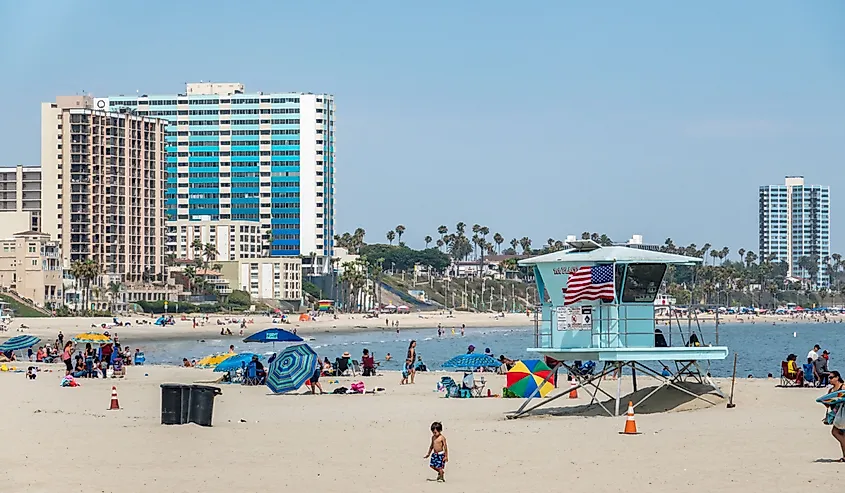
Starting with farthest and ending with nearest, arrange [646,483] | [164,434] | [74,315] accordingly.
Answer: [74,315] → [164,434] → [646,483]

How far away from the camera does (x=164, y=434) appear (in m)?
21.4

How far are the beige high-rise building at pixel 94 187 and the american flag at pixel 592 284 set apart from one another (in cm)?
14419

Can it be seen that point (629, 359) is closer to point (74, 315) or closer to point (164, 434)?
point (164, 434)

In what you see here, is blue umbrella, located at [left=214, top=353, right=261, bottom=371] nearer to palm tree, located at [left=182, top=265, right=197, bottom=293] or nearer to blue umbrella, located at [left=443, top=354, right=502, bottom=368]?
blue umbrella, located at [left=443, top=354, right=502, bottom=368]

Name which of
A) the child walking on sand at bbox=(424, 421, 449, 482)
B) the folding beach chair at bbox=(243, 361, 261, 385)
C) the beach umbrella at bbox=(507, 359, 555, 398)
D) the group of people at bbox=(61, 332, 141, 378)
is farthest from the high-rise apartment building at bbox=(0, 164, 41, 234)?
the child walking on sand at bbox=(424, 421, 449, 482)

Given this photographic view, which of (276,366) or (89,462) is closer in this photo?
(89,462)

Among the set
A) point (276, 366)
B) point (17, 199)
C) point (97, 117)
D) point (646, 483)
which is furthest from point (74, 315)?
point (646, 483)

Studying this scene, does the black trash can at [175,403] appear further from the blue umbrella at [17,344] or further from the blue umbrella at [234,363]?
the blue umbrella at [17,344]

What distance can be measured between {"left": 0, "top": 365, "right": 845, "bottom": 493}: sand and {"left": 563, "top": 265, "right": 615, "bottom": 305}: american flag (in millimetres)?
2388

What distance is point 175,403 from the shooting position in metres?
22.6

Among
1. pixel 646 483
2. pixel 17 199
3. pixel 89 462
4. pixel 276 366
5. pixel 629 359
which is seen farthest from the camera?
pixel 17 199

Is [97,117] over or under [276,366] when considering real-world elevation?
over

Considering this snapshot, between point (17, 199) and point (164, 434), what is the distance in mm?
172302

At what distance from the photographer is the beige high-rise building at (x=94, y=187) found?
167250 mm
